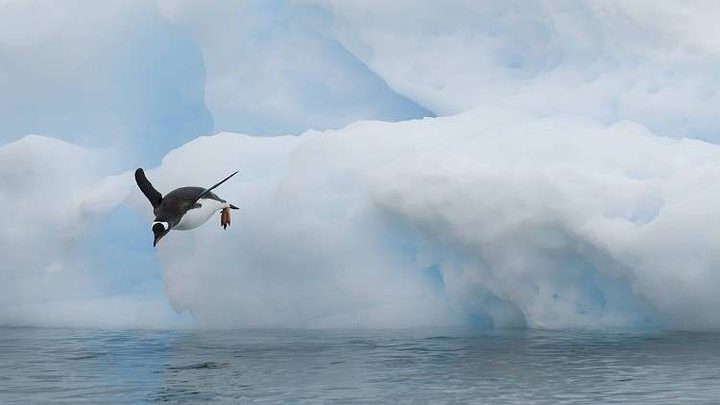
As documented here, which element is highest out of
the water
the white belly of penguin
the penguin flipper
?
the penguin flipper

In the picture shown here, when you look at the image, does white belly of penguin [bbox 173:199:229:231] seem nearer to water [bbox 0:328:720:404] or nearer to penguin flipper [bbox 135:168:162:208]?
penguin flipper [bbox 135:168:162:208]

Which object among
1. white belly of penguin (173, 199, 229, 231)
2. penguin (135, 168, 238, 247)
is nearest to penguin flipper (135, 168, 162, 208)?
penguin (135, 168, 238, 247)

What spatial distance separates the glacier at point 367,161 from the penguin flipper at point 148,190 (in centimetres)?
98

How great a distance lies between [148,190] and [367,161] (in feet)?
5.67

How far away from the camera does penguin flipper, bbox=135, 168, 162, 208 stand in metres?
9.51

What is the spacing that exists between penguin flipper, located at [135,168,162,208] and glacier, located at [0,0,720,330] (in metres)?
0.98

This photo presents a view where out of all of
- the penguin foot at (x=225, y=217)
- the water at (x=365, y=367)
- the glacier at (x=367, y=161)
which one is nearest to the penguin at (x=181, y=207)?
the penguin foot at (x=225, y=217)

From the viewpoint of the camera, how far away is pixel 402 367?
7.59 m

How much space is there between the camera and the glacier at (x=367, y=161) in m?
9.52

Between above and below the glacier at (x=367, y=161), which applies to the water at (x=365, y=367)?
below

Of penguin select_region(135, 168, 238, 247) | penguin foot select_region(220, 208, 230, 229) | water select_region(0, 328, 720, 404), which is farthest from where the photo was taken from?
penguin foot select_region(220, 208, 230, 229)

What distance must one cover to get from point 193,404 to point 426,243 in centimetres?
390

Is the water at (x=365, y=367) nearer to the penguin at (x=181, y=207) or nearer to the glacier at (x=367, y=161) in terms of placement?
the glacier at (x=367, y=161)

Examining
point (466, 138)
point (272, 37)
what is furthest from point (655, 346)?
point (272, 37)
